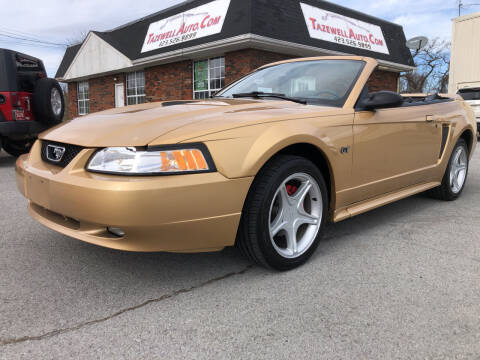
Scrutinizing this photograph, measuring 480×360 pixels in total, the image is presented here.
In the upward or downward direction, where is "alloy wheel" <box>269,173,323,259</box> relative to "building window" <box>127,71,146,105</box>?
downward

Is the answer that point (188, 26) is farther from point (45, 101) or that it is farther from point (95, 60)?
point (45, 101)

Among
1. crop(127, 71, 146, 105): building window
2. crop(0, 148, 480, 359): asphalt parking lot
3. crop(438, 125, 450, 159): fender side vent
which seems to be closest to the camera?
crop(0, 148, 480, 359): asphalt parking lot

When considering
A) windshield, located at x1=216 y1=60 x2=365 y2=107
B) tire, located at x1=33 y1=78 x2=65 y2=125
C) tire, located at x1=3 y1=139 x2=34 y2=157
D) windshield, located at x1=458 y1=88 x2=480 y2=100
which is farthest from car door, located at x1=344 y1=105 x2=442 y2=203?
→ windshield, located at x1=458 y1=88 x2=480 y2=100

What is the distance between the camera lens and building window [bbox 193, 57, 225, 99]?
13.7 metres

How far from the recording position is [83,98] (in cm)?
2188

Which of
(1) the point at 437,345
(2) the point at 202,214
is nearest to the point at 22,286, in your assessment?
(2) the point at 202,214

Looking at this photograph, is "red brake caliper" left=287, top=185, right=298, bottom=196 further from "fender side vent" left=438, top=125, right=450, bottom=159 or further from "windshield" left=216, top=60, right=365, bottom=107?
"fender side vent" left=438, top=125, right=450, bottom=159

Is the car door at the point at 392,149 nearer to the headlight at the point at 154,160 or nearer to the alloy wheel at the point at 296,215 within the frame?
the alloy wheel at the point at 296,215

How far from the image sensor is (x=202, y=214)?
6.92 ft

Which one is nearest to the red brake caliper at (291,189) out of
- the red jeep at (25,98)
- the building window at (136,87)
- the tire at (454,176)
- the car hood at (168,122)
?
the car hood at (168,122)

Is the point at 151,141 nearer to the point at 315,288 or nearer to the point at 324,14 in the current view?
the point at 315,288

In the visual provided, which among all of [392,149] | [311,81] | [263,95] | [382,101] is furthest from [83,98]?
[382,101]

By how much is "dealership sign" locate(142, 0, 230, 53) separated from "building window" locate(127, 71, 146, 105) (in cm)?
196

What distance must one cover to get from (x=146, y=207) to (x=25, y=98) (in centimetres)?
628
